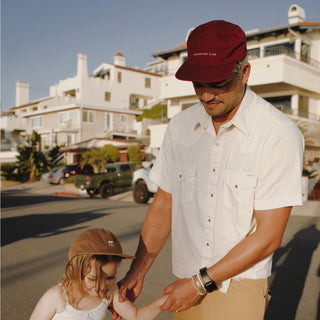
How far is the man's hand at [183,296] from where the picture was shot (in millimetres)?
2002

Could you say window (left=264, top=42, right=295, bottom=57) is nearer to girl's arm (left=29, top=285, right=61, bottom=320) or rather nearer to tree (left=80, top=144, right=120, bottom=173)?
tree (left=80, top=144, right=120, bottom=173)

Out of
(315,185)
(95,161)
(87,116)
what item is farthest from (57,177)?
(315,185)

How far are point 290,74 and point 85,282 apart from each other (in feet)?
71.9

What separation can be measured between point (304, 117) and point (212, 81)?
23.1 metres

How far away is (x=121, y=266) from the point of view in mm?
6152

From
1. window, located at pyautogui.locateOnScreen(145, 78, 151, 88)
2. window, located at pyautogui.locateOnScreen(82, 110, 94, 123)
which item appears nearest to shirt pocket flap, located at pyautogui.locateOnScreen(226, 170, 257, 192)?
window, located at pyautogui.locateOnScreen(82, 110, 94, 123)

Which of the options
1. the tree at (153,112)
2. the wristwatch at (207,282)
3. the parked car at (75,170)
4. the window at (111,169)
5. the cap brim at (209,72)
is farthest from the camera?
the tree at (153,112)

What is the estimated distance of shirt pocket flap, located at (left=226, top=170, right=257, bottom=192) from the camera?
6.22 ft

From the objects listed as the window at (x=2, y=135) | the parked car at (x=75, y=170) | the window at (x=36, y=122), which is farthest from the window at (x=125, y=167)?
the window at (x=2, y=135)

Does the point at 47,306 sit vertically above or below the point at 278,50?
below

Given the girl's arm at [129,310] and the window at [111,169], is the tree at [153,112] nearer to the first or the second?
the window at [111,169]

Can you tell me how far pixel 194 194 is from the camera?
6.96ft

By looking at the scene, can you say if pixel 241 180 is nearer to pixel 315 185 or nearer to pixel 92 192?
pixel 315 185

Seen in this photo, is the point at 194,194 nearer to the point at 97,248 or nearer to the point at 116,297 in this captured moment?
the point at 97,248
